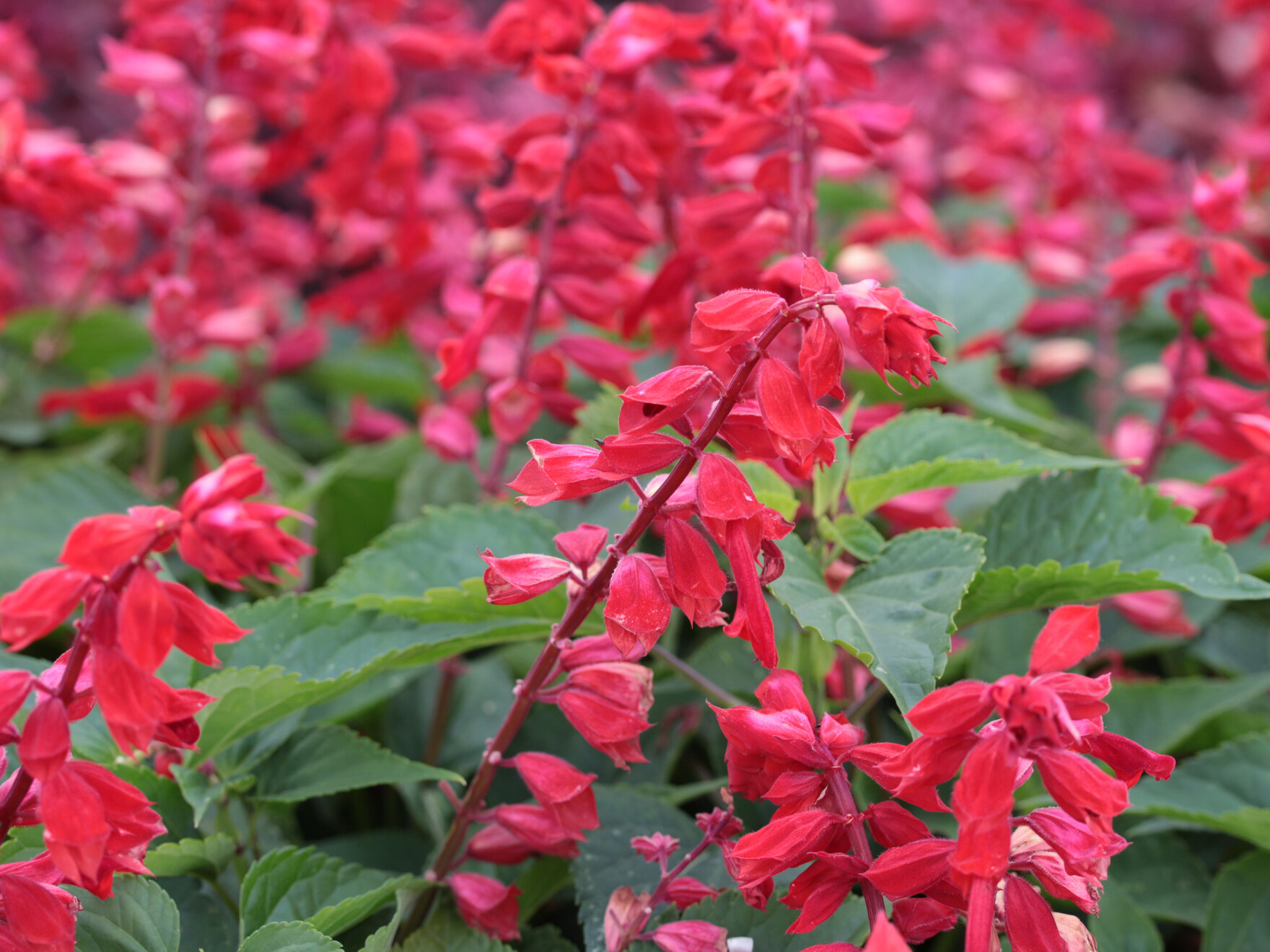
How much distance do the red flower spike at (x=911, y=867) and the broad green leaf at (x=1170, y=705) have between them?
0.46 m

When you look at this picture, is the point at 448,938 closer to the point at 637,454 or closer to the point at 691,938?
the point at 691,938

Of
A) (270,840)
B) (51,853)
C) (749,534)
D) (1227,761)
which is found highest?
(749,534)

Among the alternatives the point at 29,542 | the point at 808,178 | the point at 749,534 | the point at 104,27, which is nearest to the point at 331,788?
the point at 749,534

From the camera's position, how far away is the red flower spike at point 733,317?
0.52 meters

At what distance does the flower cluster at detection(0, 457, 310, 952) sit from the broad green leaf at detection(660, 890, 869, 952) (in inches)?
12.8

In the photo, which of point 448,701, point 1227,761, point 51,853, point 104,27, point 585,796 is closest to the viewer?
point 51,853

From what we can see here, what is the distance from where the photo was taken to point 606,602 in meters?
0.55

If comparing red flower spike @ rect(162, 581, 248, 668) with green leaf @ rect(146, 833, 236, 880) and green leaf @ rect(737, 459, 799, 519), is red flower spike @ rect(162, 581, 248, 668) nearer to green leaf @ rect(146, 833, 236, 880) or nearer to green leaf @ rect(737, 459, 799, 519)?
green leaf @ rect(146, 833, 236, 880)

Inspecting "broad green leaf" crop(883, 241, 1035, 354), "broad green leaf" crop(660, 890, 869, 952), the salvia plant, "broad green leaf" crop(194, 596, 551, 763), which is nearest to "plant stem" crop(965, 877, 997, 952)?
the salvia plant

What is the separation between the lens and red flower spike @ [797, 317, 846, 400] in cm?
51

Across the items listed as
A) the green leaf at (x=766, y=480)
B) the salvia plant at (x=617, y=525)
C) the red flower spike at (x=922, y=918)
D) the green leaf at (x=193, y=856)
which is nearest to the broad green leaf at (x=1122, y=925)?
the salvia plant at (x=617, y=525)

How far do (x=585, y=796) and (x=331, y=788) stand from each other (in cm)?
19

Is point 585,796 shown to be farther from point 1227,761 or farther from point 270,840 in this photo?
point 1227,761

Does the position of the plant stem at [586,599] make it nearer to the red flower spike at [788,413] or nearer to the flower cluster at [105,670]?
the red flower spike at [788,413]
